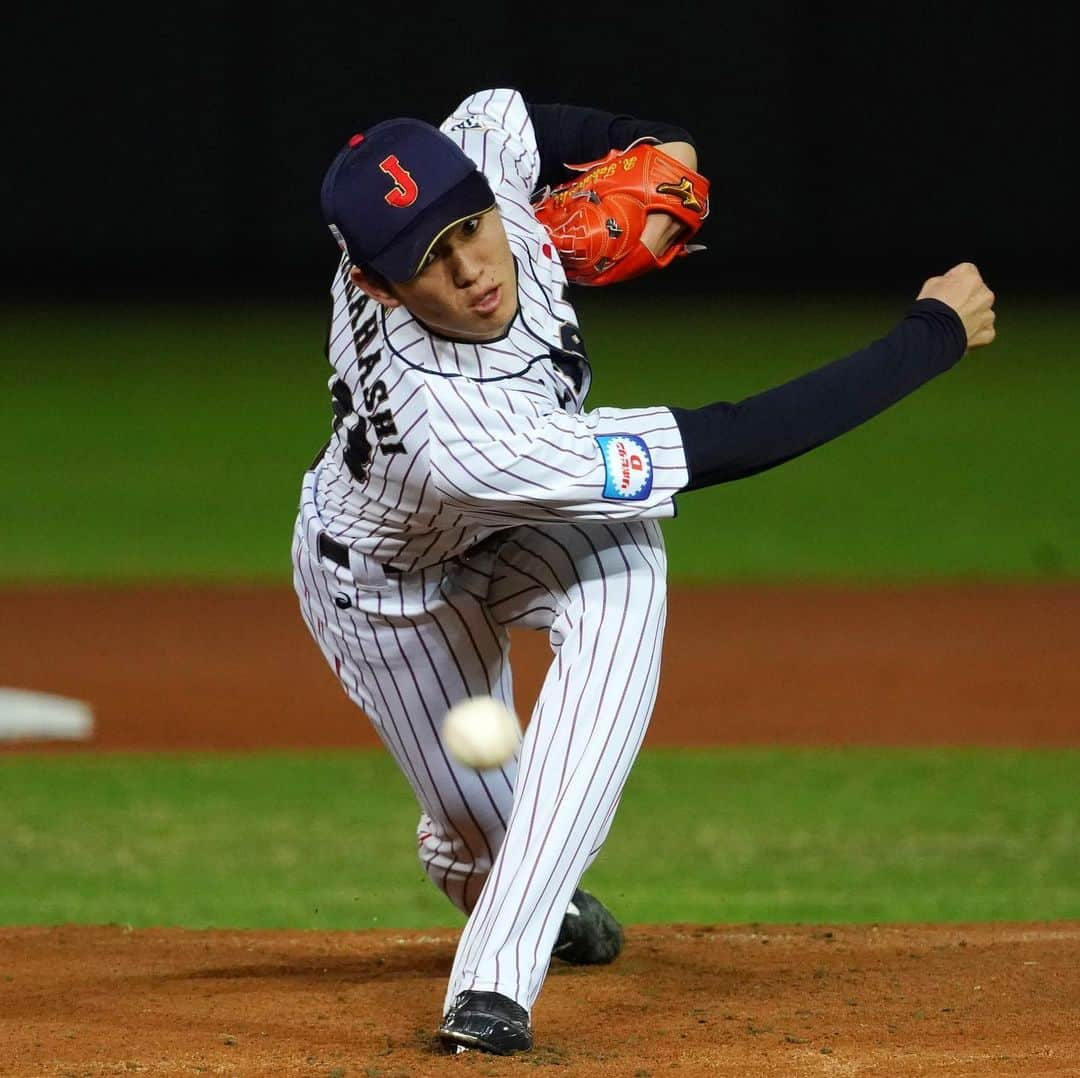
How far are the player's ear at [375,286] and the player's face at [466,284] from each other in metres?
Answer: 0.01

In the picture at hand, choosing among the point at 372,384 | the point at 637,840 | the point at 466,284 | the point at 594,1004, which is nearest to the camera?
the point at 466,284

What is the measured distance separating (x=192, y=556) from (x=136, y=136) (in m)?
9.38

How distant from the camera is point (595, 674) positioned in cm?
308

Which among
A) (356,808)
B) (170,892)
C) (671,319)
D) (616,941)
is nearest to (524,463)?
(616,941)

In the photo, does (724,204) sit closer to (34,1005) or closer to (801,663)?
(801,663)

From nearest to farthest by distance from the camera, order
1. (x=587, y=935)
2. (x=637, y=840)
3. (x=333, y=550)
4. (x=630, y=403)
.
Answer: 1. (x=333, y=550)
2. (x=587, y=935)
3. (x=637, y=840)
4. (x=630, y=403)

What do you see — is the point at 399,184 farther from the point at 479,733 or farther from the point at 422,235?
the point at 479,733

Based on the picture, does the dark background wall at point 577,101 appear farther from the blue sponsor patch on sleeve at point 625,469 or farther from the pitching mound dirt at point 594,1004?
the blue sponsor patch on sleeve at point 625,469

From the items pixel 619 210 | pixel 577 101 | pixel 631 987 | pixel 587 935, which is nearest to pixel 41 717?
pixel 587 935

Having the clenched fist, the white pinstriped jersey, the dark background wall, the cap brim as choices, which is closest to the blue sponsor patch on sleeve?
the white pinstriped jersey

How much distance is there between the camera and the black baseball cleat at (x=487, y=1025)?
292 cm

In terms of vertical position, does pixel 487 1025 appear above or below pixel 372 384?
below

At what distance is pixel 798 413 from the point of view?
116 inches

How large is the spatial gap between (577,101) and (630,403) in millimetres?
5973
